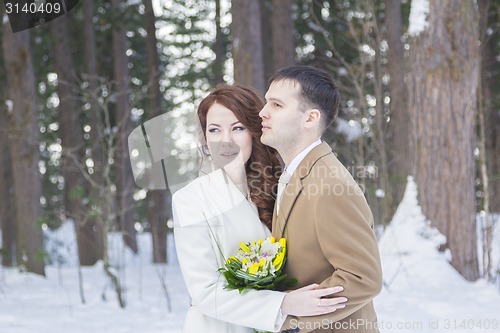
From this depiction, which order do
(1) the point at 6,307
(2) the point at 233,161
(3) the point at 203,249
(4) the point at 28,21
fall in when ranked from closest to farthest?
1. (3) the point at 203,249
2. (2) the point at 233,161
3. (4) the point at 28,21
4. (1) the point at 6,307

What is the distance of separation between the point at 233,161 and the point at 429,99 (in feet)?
13.7

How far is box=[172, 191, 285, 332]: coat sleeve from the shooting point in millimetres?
2240

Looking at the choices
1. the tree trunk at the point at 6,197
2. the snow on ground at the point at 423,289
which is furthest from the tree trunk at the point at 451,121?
the tree trunk at the point at 6,197

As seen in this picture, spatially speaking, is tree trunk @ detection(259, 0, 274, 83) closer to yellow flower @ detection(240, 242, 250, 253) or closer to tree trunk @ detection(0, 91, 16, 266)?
tree trunk @ detection(0, 91, 16, 266)

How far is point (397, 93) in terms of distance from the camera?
1130 centimetres

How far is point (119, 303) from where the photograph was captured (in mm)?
7422

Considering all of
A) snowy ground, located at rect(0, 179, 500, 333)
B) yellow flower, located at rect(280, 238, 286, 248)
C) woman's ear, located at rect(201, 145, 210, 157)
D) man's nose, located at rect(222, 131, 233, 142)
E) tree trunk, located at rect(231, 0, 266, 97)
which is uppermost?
tree trunk, located at rect(231, 0, 266, 97)

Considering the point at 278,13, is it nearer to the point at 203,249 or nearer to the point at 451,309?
the point at 451,309

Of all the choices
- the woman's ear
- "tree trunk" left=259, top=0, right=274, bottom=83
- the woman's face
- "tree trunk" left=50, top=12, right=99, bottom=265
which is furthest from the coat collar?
"tree trunk" left=259, top=0, right=274, bottom=83

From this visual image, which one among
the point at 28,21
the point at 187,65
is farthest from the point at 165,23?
the point at 28,21

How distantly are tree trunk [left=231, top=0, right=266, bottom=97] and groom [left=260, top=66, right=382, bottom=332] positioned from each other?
569cm

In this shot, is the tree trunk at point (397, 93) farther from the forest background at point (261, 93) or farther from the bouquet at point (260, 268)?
the bouquet at point (260, 268)

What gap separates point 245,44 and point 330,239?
6300mm

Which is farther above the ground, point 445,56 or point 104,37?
point 104,37
